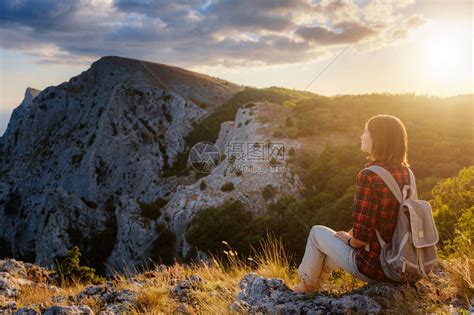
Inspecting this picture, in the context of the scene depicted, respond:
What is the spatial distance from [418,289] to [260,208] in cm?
1644

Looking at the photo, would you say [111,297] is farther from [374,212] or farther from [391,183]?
[391,183]

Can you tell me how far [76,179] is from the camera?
52.2 metres

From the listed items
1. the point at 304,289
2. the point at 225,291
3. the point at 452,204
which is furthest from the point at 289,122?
the point at 304,289

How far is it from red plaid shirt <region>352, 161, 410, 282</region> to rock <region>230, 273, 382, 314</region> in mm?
425

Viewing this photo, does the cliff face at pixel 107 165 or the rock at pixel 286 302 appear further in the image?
the cliff face at pixel 107 165

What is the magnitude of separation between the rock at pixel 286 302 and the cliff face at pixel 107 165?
15237 mm

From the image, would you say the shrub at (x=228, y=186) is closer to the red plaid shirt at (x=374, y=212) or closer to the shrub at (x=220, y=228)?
the shrub at (x=220, y=228)

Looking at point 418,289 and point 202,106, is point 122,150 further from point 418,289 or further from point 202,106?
point 418,289

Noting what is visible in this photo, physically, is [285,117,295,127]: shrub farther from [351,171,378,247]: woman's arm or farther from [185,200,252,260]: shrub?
[351,171,378,247]: woman's arm

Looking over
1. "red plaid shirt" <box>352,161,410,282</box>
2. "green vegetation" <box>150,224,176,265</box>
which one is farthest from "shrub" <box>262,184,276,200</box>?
"red plaid shirt" <box>352,161,410,282</box>

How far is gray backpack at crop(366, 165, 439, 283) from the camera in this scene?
4.49 meters

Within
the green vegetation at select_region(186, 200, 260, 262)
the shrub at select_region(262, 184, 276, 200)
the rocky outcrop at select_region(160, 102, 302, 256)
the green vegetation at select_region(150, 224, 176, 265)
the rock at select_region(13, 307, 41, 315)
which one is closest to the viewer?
the rock at select_region(13, 307, 41, 315)

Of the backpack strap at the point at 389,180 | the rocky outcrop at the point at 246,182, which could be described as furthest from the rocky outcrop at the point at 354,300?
the rocky outcrop at the point at 246,182

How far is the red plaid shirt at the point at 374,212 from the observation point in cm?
461
